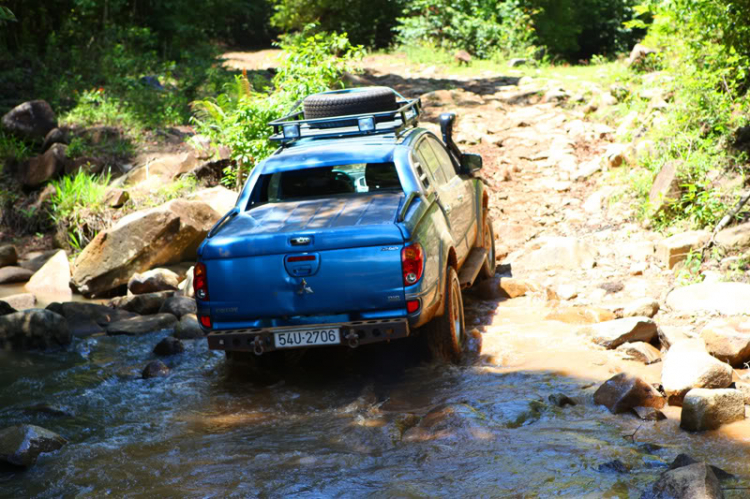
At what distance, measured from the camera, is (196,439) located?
505cm

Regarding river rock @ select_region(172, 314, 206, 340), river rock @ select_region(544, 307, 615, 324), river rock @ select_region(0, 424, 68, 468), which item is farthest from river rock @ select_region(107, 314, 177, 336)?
river rock @ select_region(544, 307, 615, 324)

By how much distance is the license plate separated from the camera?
5.31m

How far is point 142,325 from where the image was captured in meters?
8.07

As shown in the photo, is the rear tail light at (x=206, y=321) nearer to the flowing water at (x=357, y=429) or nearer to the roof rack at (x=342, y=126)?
the flowing water at (x=357, y=429)

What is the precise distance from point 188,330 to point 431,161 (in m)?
2.95

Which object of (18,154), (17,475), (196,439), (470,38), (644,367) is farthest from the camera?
(470,38)

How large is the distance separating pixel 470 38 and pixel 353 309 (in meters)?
18.4

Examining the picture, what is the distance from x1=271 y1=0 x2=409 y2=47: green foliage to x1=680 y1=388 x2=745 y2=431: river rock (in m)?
18.9

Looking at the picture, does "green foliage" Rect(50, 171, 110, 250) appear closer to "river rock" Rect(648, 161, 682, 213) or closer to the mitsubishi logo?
the mitsubishi logo

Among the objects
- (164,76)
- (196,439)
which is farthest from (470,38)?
(196,439)

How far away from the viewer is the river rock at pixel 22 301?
9.02 m

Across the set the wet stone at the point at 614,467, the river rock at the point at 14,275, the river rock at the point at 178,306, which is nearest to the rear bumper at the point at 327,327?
the wet stone at the point at 614,467

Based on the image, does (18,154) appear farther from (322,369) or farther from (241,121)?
(322,369)

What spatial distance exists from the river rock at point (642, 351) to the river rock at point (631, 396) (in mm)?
919
